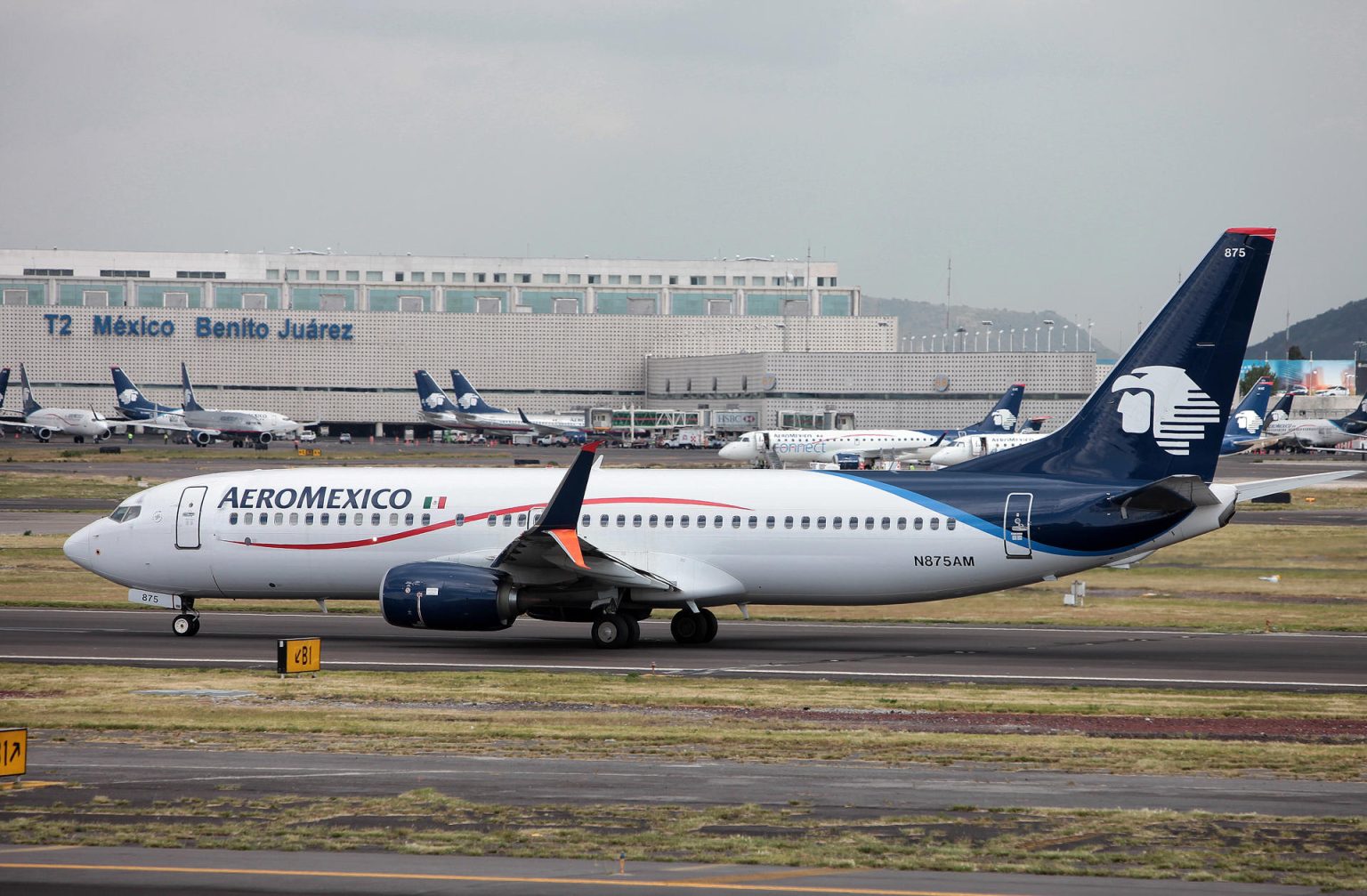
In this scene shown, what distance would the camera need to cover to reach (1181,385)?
28.6m

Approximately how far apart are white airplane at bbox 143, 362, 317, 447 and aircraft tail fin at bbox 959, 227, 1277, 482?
4572 inches

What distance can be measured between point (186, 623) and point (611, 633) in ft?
30.6

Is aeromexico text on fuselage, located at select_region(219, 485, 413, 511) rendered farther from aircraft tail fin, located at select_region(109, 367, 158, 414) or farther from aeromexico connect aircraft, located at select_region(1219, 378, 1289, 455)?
aircraft tail fin, located at select_region(109, 367, 158, 414)

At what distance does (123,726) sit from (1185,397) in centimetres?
1993

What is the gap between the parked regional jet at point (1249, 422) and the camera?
110 meters

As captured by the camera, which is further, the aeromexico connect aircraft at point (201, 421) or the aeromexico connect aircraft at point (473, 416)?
the aeromexico connect aircraft at point (473, 416)

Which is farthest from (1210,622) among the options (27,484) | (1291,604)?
(27,484)

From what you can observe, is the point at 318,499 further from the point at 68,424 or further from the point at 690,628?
the point at 68,424

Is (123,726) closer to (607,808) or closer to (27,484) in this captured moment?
(607,808)

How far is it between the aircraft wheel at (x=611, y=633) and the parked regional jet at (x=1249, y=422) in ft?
295

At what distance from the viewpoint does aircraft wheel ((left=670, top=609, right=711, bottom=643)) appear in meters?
30.5

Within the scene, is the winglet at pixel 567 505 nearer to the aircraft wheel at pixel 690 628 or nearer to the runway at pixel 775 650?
the runway at pixel 775 650

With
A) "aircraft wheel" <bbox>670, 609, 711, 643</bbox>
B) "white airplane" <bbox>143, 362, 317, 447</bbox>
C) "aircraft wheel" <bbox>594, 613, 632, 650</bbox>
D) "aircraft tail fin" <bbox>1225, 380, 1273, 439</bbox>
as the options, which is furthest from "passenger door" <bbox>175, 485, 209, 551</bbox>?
"white airplane" <bbox>143, 362, 317, 447</bbox>

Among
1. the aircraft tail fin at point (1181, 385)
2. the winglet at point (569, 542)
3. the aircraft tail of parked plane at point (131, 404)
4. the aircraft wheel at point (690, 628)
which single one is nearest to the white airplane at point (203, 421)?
the aircraft tail of parked plane at point (131, 404)
